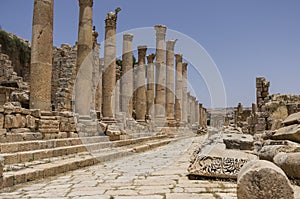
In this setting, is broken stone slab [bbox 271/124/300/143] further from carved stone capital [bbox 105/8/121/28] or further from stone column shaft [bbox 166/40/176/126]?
stone column shaft [bbox 166/40/176/126]

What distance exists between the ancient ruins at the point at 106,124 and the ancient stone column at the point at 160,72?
0.26 ft

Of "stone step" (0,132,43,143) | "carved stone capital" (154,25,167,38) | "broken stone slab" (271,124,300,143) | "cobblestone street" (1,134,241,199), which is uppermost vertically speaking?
"carved stone capital" (154,25,167,38)

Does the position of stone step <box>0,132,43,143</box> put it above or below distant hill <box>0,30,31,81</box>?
below

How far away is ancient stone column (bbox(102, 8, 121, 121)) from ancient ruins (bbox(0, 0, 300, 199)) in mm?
56

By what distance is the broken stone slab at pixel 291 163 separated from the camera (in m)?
4.92

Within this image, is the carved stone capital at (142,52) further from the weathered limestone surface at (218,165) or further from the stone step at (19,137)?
the weathered limestone surface at (218,165)

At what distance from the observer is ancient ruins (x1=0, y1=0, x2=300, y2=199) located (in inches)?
222

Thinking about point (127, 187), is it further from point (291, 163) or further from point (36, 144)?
point (36, 144)

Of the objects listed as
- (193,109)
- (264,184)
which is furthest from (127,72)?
(193,109)

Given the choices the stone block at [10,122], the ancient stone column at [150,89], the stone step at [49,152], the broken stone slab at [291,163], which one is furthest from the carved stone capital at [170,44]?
the broken stone slab at [291,163]

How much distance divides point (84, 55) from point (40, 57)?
325 cm

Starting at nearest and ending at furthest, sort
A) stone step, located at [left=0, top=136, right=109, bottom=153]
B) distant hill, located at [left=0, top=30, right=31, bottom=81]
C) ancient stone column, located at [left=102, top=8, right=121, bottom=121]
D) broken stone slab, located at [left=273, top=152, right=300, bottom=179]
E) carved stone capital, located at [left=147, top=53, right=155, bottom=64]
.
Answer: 1. broken stone slab, located at [left=273, top=152, right=300, bottom=179]
2. stone step, located at [left=0, top=136, right=109, bottom=153]
3. ancient stone column, located at [left=102, top=8, right=121, bottom=121]
4. distant hill, located at [left=0, top=30, right=31, bottom=81]
5. carved stone capital, located at [left=147, top=53, right=155, bottom=64]

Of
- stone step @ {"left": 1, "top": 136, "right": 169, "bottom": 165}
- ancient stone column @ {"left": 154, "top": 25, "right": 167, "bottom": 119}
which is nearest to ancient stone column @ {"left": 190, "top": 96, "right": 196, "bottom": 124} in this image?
ancient stone column @ {"left": 154, "top": 25, "right": 167, "bottom": 119}

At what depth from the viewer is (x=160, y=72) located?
84.7 ft
